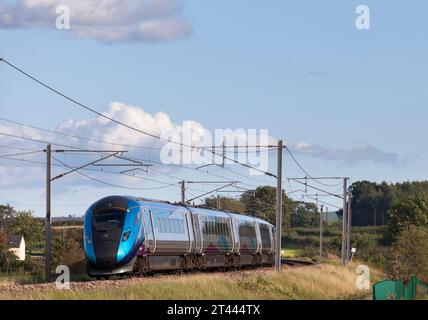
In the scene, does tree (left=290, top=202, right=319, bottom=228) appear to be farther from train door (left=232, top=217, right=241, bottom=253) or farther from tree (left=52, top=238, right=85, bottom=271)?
train door (left=232, top=217, right=241, bottom=253)

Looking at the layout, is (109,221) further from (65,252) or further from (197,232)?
(65,252)

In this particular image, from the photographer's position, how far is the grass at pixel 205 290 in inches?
1055

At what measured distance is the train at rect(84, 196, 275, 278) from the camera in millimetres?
38281

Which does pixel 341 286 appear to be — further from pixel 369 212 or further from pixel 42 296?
pixel 369 212

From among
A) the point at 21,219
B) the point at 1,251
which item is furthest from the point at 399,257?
the point at 21,219

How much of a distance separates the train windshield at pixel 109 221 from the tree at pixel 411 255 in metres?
27.1

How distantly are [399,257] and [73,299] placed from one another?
4360cm

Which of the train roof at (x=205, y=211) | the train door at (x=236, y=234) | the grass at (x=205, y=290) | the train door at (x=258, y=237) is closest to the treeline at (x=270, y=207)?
the train door at (x=258, y=237)

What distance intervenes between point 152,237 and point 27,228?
340 ft

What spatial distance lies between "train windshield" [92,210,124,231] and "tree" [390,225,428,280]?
27099 millimetres

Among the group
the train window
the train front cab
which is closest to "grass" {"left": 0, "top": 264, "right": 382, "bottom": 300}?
the train front cab

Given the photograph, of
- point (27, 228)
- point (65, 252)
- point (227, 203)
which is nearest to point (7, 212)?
point (27, 228)
